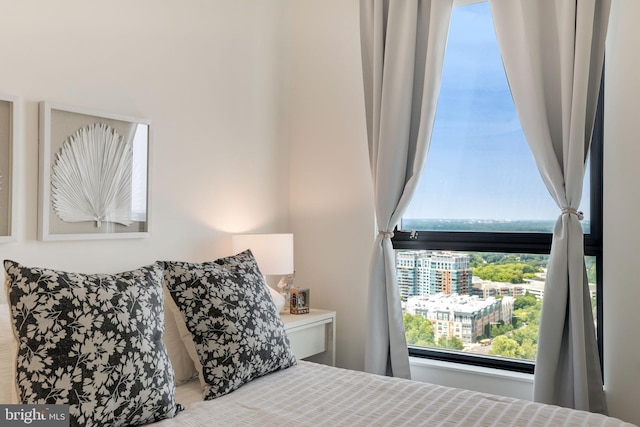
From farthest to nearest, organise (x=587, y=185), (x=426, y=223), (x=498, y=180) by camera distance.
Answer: (x=426, y=223)
(x=498, y=180)
(x=587, y=185)

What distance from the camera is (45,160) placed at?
217 centimetres

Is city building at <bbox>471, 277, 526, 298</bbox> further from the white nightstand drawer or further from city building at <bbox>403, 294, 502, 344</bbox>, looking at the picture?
the white nightstand drawer

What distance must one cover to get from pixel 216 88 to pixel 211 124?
199mm

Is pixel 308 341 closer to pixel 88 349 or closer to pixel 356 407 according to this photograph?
pixel 356 407

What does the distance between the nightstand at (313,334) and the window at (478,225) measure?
442mm

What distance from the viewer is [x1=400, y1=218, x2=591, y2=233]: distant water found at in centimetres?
285

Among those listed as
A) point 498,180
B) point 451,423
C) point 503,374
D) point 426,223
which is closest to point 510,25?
point 498,180

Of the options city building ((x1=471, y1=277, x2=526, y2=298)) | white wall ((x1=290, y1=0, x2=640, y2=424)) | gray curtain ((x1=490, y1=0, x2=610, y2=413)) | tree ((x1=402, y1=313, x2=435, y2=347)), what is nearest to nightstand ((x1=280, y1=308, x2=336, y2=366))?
white wall ((x1=290, y1=0, x2=640, y2=424))

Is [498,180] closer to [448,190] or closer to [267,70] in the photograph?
[448,190]

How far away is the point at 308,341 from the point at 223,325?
1.03 meters

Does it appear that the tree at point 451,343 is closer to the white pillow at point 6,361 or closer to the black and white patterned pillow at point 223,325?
the black and white patterned pillow at point 223,325

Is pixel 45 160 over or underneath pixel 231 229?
over

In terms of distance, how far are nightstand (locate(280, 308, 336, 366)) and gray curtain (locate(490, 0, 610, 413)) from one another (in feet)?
3.64

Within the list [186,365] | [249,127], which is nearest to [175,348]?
[186,365]
